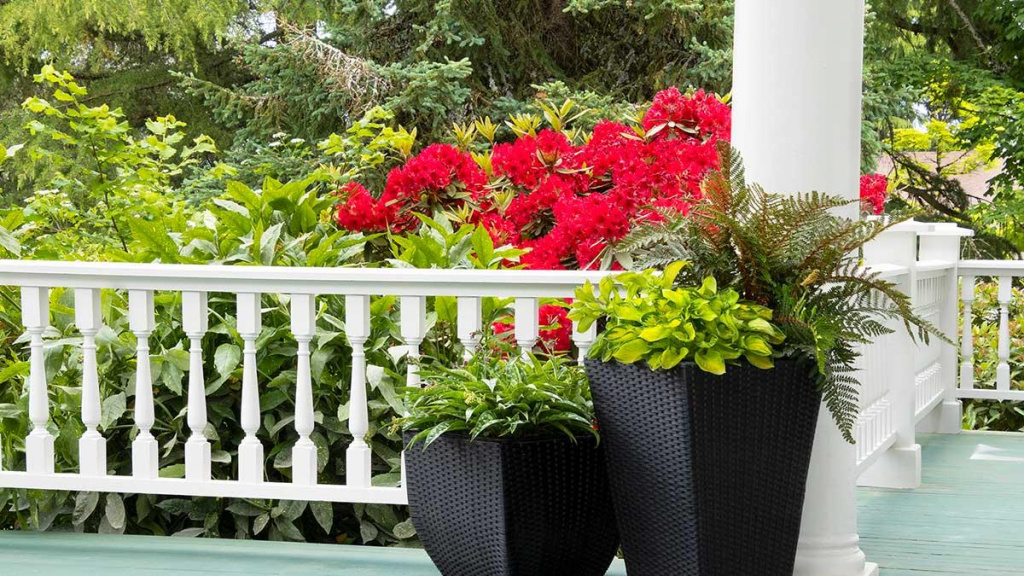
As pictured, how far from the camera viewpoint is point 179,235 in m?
3.84

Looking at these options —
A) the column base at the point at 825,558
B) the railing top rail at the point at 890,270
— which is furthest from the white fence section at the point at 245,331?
the railing top rail at the point at 890,270

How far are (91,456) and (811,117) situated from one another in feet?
6.99

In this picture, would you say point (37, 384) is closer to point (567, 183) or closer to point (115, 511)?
point (115, 511)

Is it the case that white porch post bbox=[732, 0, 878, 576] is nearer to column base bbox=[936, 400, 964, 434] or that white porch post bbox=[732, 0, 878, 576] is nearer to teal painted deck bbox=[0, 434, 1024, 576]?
teal painted deck bbox=[0, 434, 1024, 576]

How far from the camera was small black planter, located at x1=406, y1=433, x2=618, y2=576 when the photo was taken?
2.45 meters

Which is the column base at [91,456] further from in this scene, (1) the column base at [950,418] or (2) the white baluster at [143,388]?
(1) the column base at [950,418]

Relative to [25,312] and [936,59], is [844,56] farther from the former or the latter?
[936,59]

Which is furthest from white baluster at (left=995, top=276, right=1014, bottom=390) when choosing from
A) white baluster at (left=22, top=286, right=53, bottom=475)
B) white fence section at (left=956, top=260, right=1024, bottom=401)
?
white baluster at (left=22, top=286, right=53, bottom=475)

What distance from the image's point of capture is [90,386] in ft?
10.3

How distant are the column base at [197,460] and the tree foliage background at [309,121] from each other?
0.29 meters

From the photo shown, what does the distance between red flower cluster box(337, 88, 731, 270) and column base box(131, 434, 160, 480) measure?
3.99 ft

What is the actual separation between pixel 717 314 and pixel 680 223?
0.27m

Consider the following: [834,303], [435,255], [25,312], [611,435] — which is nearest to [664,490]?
[611,435]

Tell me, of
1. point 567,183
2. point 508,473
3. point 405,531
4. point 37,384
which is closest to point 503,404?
point 508,473
